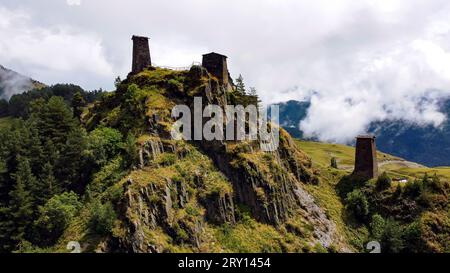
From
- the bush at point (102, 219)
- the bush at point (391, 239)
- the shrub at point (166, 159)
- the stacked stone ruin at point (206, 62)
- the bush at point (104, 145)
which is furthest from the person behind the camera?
the stacked stone ruin at point (206, 62)

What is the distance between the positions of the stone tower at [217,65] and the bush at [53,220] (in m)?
42.0

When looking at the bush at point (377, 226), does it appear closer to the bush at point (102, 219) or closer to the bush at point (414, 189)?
the bush at point (414, 189)

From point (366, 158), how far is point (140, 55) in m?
58.7

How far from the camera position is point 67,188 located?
85.9 meters

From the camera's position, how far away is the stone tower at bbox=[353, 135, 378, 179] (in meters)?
113

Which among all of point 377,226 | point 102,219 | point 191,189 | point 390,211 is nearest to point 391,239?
point 377,226

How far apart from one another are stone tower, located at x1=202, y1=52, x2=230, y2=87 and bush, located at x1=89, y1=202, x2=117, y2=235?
41191 mm

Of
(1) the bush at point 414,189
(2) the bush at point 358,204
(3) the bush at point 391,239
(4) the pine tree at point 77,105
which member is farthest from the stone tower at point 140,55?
(1) the bush at point 414,189

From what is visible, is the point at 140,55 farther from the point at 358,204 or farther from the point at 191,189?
the point at 358,204

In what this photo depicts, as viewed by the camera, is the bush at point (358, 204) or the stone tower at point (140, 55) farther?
the stone tower at point (140, 55)

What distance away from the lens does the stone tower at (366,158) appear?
11281 cm
